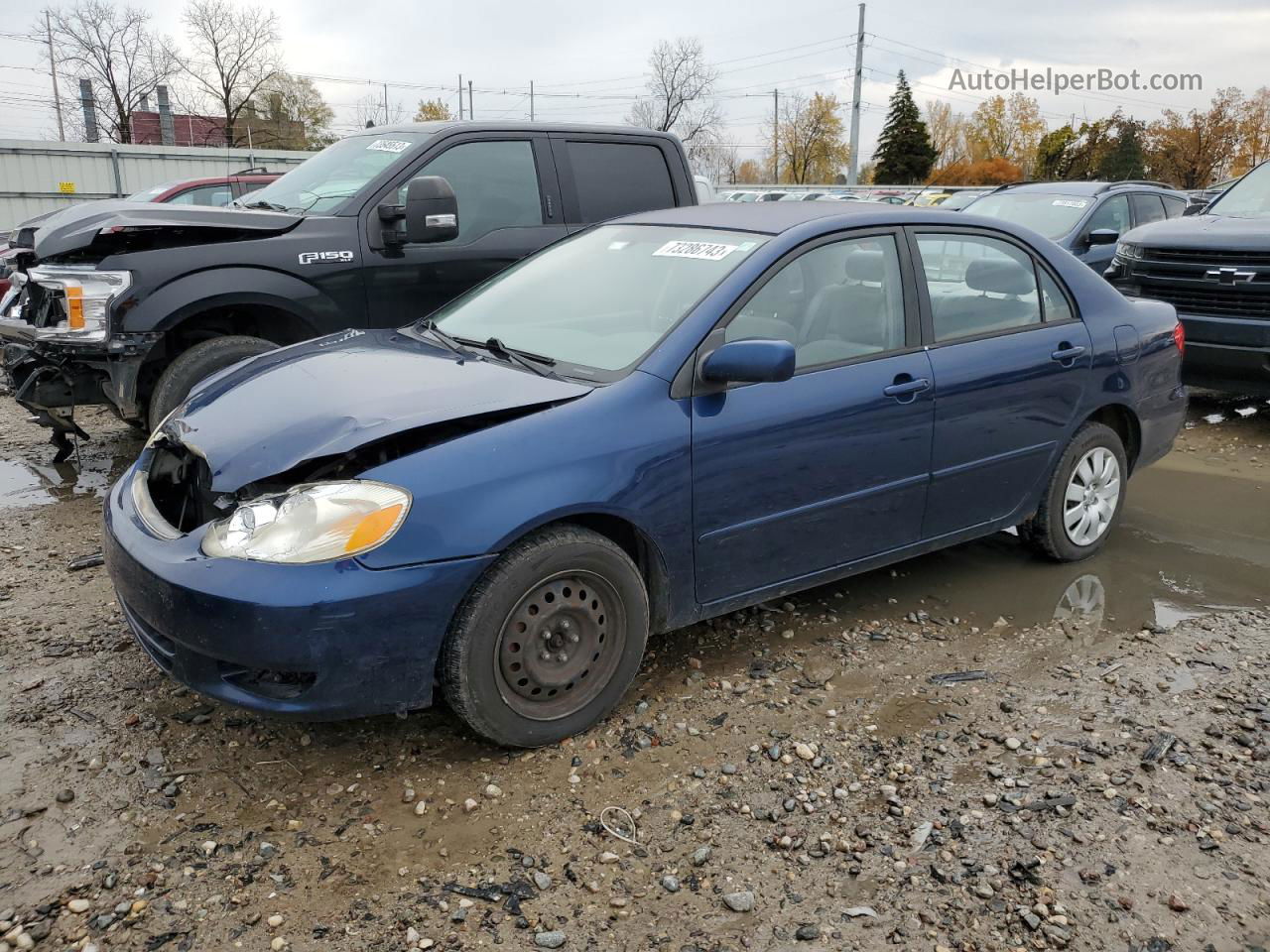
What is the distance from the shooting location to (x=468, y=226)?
236 inches

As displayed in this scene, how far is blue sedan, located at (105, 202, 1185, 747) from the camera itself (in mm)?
2822

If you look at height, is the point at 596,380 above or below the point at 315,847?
above

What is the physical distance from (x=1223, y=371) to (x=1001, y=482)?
401 centimetres

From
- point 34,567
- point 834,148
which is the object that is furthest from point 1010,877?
point 834,148

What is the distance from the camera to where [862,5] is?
51.2 metres

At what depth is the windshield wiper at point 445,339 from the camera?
3664mm

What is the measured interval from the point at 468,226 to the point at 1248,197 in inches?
258

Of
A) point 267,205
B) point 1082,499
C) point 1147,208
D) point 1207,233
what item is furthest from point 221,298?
point 1147,208

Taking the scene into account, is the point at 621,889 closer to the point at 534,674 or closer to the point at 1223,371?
the point at 534,674

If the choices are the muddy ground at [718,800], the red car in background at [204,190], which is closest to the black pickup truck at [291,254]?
the muddy ground at [718,800]

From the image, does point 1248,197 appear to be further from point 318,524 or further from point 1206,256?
point 318,524

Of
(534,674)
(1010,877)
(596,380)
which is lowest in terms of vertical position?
(1010,877)

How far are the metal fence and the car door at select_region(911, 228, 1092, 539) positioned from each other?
61.0 feet

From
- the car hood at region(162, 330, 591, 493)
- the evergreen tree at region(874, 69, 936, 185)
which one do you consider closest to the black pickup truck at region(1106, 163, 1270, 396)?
the car hood at region(162, 330, 591, 493)
